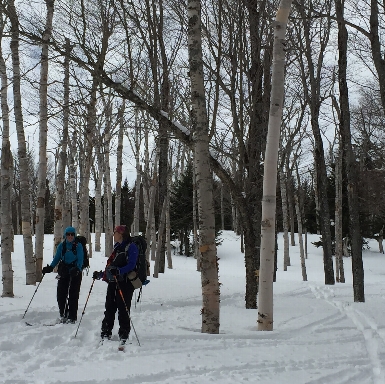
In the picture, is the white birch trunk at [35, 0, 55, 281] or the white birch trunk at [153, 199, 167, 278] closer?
the white birch trunk at [35, 0, 55, 281]

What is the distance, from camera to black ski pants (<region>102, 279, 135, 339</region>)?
5.68m

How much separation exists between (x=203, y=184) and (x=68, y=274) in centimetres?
279

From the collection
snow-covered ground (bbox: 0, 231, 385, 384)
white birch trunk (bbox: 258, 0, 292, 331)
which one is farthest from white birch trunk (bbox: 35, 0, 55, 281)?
white birch trunk (bbox: 258, 0, 292, 331)

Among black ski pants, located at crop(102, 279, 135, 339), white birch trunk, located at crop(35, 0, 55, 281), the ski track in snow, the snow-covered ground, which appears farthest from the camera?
white birch trunk, located at crop(35, 0, 55, 281)

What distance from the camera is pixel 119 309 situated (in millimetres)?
5773

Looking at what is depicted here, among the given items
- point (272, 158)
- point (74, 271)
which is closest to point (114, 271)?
point (74, 271)

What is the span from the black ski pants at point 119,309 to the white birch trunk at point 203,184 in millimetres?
1136

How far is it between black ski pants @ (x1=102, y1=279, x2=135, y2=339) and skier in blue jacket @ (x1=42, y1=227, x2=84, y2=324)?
120 centimetres

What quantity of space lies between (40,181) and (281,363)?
8.59 metres

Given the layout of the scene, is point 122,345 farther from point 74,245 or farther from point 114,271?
point 74,245

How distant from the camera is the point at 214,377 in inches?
162

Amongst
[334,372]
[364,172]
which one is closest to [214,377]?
[334,372]

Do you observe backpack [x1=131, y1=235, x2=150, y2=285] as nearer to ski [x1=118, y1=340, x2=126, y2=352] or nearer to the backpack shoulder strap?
ski [x1=118, y1=340, x2=126, y2=352]

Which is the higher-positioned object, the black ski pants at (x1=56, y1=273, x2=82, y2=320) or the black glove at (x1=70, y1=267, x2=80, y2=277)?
the black glove at (x1=70, y1=267, x2=80, y2=277)
